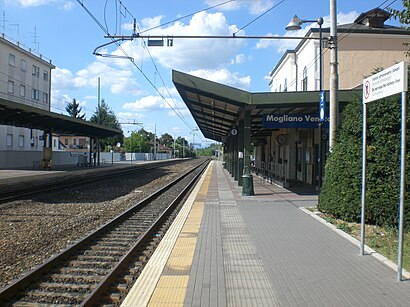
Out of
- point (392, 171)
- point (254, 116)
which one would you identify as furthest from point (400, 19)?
point (254, 116)

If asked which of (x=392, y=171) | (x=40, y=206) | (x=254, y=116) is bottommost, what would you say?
(x=40, y=206)

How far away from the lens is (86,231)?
10031 millimetres

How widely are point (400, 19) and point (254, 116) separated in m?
15.3

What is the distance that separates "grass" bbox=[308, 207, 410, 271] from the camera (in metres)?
7.01

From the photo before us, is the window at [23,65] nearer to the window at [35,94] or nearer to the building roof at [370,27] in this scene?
the window at [35,94]

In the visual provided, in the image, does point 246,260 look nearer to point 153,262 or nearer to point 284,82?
point 153,262

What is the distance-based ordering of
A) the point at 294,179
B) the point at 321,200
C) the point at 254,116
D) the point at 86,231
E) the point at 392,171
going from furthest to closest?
the point at 294,179, the point at 254,116, the point at 321,200, the point at 86,231, the point at 392,171

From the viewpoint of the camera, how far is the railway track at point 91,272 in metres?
5.27

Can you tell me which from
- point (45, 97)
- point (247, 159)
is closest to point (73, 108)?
point (45, 97)

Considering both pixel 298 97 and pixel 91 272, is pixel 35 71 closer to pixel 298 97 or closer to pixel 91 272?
pixel 298 97

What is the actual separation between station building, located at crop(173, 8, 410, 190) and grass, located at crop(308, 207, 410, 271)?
22.7 ft

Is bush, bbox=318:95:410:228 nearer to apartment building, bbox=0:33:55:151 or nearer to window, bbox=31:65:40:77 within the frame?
apartment building, bbox=0:33:55:151

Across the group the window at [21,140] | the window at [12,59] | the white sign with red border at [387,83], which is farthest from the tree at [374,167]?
the window at [12,59]

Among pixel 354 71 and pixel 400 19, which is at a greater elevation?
pixel 354 71
